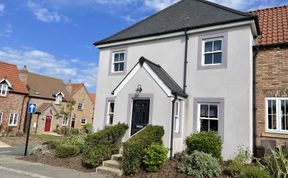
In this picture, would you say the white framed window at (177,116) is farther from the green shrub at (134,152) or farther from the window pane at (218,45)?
the window pane at (218,45)

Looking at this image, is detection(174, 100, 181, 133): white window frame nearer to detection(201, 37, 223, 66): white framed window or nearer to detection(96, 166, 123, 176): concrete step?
detection(201, 37, 223, 66): white framed window

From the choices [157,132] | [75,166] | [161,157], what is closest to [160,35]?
[157,132]

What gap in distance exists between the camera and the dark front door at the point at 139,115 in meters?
11.9

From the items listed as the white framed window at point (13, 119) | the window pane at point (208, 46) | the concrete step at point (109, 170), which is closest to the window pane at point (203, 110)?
the window pane at point (208, 46)

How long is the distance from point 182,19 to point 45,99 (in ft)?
93.8

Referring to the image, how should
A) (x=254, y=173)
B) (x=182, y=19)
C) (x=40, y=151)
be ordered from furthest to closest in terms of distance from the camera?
(x=182, y=19) < (x=40, y=151) < (x=254, y=173)

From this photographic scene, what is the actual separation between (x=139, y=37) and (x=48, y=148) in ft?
28.5

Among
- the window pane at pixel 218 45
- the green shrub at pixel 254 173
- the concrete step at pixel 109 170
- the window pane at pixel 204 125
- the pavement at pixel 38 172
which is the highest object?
the window pane at pixel 218 45

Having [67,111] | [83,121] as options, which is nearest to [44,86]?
[67,111]

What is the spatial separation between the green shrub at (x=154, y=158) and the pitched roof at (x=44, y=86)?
2923cm

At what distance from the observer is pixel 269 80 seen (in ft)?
36.9

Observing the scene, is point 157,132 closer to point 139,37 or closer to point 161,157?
point 161,157

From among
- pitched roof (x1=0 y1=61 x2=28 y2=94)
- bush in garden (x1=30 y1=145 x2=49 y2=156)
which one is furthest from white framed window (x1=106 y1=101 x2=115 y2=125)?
pitched roof (x1=0 y1=61 x2=28 y2=94)

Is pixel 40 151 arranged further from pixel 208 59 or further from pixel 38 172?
pixel 208 59
